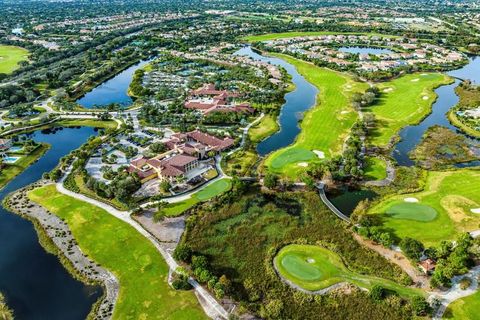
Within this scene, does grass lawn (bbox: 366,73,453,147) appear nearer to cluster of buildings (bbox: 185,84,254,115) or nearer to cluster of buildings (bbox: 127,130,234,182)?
cluster of buildings (bbox: 185,84,254,115)

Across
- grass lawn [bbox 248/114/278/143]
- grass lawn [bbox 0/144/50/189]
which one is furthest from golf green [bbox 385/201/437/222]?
grass lawn [bbox 0/144/50/189]

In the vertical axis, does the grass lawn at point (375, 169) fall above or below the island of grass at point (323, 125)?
above

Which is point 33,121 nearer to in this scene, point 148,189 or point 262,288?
point 148,189

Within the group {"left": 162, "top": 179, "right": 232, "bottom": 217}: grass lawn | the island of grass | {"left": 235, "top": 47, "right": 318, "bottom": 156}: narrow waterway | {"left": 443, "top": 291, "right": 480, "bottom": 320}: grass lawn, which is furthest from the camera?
{"left": 235, "top": 47, "right": 318, "bottom": 156}: narrow waterway

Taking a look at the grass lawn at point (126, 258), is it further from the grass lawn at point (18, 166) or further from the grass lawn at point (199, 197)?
the grass lawn at point (18, 166)

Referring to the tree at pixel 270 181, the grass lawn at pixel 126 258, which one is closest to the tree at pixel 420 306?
the grass lawn at pixel 126 258

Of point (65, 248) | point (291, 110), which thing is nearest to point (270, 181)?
point (65, 248)
